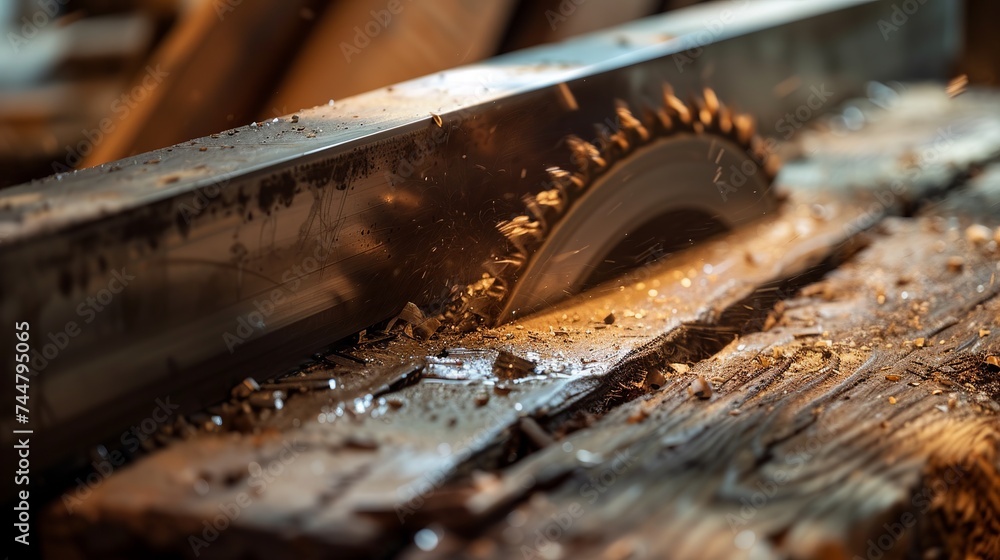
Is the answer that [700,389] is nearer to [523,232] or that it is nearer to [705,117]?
[523,232]

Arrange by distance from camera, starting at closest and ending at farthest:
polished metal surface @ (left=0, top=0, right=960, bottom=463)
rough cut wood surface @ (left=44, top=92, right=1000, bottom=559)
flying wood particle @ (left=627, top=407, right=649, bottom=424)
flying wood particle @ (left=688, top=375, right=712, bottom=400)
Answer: rough cut wood surface @ (left=44, top=92, right=1000, bottom=559) < polished metal surface @ (left=0, top=0, right=960, bottom=463) < flying wood particle @ (left=627, top=407, right=649, bottom=424) < flying wood particle @ (left=688, top=375, right=712, bottom=400)

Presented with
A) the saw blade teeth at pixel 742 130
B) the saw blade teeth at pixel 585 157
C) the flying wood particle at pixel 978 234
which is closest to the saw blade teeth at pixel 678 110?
the saw blade teeth at pixel 742 130

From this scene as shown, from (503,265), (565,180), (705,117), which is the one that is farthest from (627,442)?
(705,117)

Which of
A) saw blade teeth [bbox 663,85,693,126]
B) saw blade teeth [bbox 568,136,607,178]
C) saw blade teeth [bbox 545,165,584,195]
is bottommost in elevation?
saw blade teeth [bbox 545,165,584,195]

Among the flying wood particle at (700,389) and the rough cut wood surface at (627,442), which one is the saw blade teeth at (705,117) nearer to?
the rough cut wood surface at (627,442)

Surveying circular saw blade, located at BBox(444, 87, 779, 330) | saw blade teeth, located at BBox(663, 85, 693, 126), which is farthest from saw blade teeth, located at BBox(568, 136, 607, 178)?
saw blade teeth, located at BBox(663, 85, 693, 126)

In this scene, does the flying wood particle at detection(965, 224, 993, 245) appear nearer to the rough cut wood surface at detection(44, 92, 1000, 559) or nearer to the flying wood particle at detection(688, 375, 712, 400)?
the rough cut wood surface at detection(44, 92, 1000, 559)
